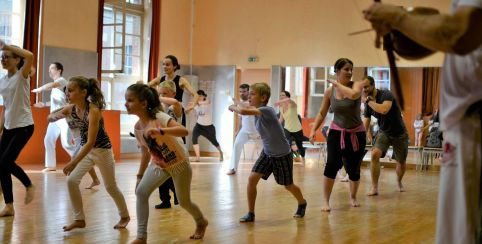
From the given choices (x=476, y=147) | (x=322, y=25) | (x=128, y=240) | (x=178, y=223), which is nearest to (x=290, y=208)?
(x=178, y=223)

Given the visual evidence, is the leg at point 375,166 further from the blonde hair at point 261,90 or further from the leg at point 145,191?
the leg at point 145,191

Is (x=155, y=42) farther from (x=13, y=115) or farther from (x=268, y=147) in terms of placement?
(x=268, y=147)

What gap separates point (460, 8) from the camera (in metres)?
1.71

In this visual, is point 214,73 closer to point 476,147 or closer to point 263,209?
point 263,209

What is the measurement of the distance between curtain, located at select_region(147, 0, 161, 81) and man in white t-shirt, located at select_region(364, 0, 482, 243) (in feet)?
38.8

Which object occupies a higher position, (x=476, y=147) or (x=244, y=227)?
(x=476, y=147)

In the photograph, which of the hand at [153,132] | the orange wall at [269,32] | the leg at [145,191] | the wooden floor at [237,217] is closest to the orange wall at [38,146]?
the wooden floor at [237,217]

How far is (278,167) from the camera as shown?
520 cm

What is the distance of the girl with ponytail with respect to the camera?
4.48 m

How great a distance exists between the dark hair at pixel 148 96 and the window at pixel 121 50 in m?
7.83

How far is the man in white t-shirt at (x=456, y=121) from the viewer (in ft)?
5.75

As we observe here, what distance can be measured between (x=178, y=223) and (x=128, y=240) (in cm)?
80

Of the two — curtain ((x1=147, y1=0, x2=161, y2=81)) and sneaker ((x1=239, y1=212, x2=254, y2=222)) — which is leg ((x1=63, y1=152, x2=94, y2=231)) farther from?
curtain ((x1=147, y1=0, x2=161, y2=81))

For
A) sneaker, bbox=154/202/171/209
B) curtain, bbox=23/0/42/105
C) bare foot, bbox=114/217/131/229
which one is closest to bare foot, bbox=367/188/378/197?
→ sneaker, bbox=154/202/171/209
